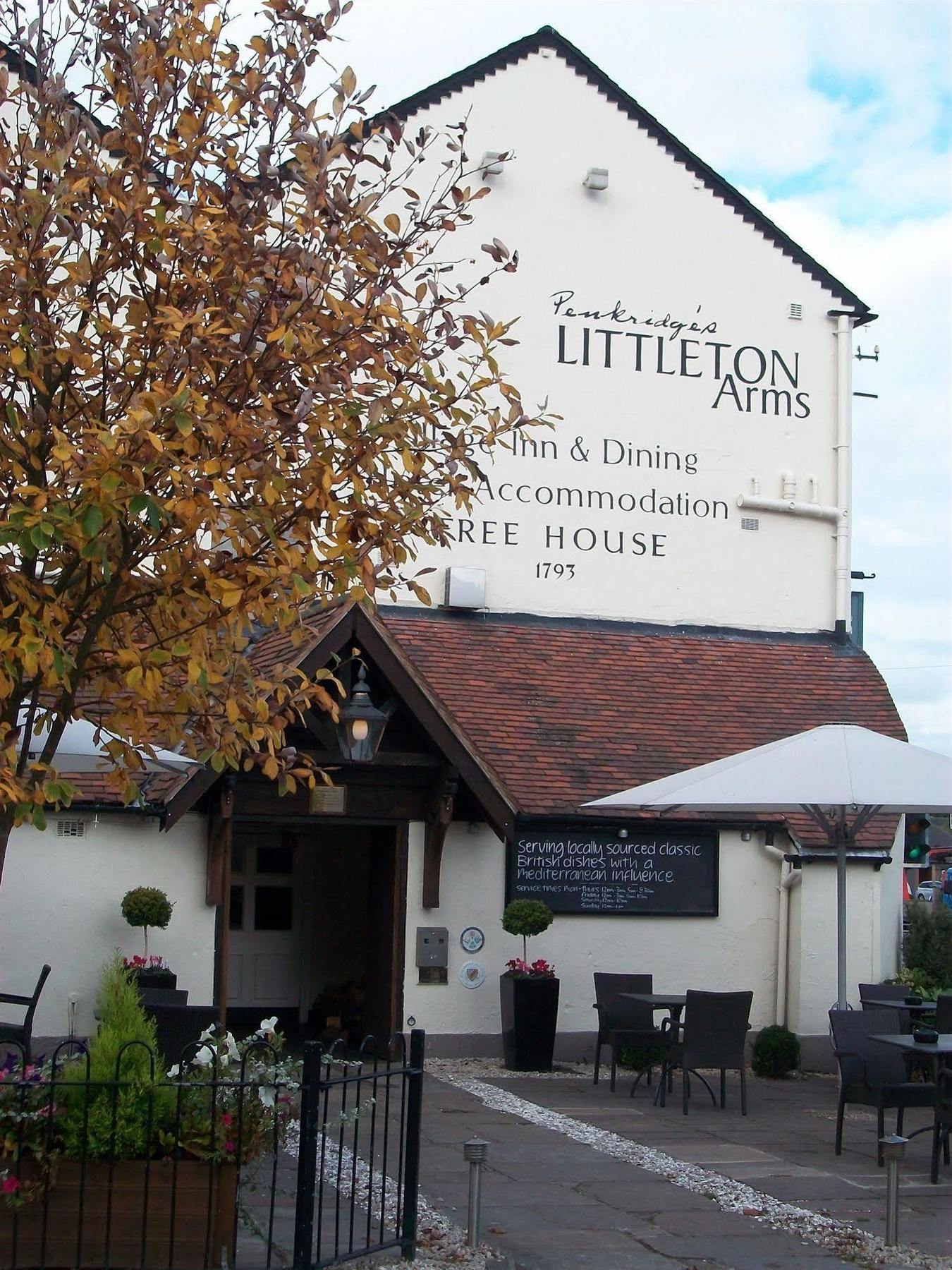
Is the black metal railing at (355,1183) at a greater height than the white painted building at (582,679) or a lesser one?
lesser

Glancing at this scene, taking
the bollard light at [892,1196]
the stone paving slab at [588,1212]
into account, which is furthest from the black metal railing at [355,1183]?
the bollard light at [892,1196]

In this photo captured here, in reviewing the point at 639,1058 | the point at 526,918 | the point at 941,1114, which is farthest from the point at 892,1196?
the point at 526,918

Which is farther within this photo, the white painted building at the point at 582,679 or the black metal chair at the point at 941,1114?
the white painted building at the point at 582,679

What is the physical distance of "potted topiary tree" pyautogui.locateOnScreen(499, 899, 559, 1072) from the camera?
1307 centimetres

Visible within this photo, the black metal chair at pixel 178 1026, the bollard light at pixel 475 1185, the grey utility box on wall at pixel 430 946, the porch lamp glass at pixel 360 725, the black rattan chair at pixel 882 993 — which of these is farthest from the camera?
the grey utility box on wall at pixel 430 946

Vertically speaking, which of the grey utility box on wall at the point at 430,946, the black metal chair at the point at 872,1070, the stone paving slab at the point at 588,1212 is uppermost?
the grey utility box on wall at the point at 430,946

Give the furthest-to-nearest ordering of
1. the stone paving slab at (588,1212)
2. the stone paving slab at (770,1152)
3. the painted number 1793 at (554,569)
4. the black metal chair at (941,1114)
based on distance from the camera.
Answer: the painted number 1793 at (554,569) < the black metal chair at (941,1114) < the stone paving slab at (770,1152) < the stone paving slab at (588,1212)

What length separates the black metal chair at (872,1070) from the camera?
9414 millimetres

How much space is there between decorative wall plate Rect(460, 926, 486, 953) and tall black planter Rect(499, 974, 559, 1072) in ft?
2.36

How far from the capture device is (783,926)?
14914 millimetres

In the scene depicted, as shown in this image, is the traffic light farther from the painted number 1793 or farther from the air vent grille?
the air vent grille

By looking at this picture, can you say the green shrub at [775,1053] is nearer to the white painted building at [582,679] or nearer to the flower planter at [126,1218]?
the white painted building at [582,679]

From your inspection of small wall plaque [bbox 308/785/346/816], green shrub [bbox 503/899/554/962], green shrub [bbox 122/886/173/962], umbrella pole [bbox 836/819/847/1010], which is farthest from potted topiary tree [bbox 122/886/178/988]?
umbrella pole [bbox 836/819/847/1010]

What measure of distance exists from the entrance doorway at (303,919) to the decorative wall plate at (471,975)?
1384mm
